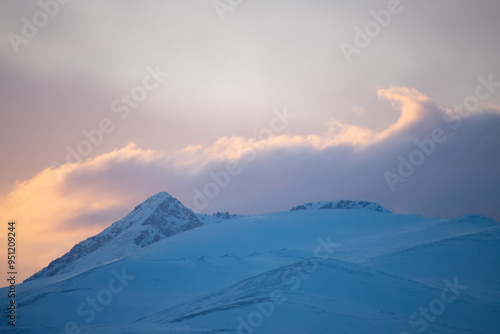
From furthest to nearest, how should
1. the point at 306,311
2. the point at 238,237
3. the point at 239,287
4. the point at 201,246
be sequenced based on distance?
the point at 238,237, the point at 201,246, the point at 239,287, the point at 306,311

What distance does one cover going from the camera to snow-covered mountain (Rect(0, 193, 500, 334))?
1262 inches

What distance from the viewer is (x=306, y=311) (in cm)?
3262

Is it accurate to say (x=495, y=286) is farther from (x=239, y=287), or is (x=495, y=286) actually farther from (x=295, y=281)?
(x=239, y=287)

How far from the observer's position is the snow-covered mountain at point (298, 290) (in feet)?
105

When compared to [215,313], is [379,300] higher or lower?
lower

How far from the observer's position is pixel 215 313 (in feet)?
110

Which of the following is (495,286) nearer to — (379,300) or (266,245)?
(379,300)

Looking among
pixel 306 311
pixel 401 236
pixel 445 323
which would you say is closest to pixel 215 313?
pixel 306 311

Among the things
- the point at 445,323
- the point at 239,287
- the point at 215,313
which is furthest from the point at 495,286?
the point at 215,313

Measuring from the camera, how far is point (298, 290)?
37.2 metres

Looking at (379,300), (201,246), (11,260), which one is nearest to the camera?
(11,260)

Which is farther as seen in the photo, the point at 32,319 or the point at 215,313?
the point at 32,319

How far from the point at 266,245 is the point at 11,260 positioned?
5536 centimetres

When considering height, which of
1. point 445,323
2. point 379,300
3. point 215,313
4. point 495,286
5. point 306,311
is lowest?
point 495,286
